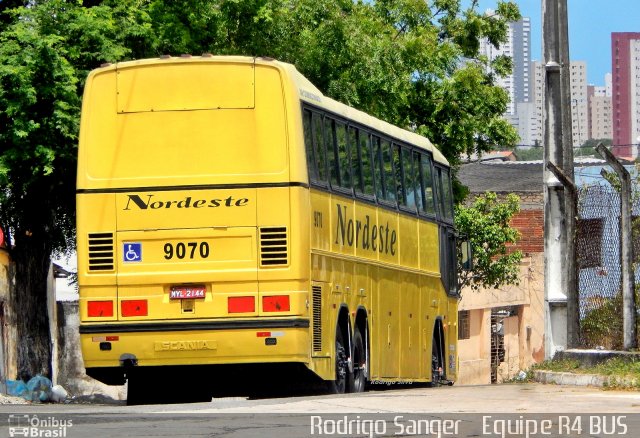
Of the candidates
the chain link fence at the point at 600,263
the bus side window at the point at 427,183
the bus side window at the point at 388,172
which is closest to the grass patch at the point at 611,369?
the chain link fence at the point at 600,263

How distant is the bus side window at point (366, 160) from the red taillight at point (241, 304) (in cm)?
359

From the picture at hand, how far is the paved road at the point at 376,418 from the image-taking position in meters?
11.1

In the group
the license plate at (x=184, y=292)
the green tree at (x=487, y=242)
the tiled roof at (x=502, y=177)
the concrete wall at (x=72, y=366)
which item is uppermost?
the tiled roof at (x=502, y=177)

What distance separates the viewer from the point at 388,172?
2131 centimetres

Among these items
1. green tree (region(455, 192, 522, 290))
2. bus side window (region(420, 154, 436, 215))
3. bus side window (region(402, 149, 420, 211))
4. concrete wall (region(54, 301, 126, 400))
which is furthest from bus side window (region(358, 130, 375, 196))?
green tree (region(455, 192, 522, 290))

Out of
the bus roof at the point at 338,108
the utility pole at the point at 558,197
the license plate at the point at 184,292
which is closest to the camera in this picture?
the license plate at the point at 184,292

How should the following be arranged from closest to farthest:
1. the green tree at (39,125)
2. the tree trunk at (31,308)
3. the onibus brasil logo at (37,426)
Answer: the onibus brasil logo at (37,426)
the green tree at (39,125)
the tree trunk at (31,308)

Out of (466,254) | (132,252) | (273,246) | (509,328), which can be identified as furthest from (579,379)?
(509,328)

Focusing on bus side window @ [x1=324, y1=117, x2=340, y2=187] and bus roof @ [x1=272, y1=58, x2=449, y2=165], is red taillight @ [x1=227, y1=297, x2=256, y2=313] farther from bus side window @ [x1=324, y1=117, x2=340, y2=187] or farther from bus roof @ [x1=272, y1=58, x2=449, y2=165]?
bus roof @ [x1=272, y1=58, x2=449, y2=165]

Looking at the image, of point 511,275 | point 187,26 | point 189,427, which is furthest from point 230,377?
Result: point 511,275

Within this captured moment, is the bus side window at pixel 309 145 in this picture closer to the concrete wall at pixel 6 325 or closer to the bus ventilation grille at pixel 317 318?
the bus ventilation grille at pixel 317 318

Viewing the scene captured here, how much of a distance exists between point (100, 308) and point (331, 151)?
3489 mm

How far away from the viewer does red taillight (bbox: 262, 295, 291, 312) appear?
1677cm

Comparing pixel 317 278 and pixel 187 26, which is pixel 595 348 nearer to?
pixel 317 278
